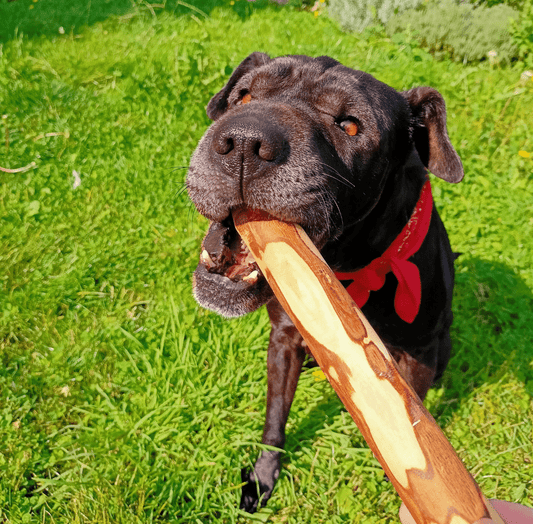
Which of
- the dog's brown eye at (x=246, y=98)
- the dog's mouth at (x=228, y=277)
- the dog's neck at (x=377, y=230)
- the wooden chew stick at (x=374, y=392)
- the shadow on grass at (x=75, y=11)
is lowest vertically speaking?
the shadow on grass at (x=75, y=11)

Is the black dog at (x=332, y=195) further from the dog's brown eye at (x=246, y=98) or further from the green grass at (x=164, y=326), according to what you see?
the green grass at (x=164, y=326)

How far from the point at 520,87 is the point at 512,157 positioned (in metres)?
1.51

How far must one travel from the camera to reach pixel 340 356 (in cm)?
131

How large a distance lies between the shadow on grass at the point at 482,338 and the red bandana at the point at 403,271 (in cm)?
114

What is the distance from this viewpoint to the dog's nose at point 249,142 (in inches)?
66.9

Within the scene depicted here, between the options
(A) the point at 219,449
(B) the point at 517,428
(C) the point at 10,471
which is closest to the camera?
(C) the point at 10,471

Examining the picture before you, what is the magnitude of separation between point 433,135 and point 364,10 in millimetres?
6946

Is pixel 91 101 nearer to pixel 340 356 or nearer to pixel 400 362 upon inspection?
pixel 400 362

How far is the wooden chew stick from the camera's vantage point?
105 centimetres

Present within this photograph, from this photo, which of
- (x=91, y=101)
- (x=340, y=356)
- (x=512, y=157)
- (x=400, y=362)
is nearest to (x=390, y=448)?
(x=340, y=356)

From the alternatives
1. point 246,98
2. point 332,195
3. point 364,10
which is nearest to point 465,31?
point 364,10

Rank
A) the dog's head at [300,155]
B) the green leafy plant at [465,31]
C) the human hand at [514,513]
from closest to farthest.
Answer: the human hand at [514,513]
the dog's head at [300,155]
the green leafy plant at [465,31]

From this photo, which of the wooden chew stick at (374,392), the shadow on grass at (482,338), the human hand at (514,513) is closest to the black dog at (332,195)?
the wooden chew stick at (374,392)

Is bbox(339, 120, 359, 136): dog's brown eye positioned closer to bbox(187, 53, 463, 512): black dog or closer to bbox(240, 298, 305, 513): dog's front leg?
bbox(187, 53, 463, 512): black dog
